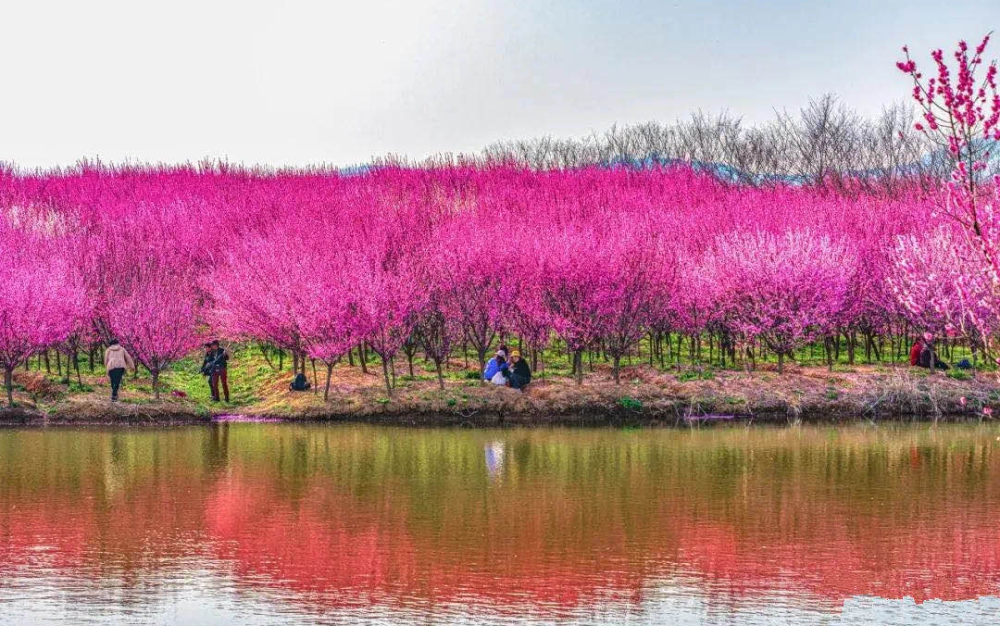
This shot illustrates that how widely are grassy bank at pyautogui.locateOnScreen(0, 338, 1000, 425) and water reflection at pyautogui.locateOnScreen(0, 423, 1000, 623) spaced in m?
8.63

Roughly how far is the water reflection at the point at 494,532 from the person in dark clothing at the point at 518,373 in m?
11.5

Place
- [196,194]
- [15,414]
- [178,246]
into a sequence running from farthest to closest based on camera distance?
1. [196,194]
2. [178,246]
3. [15,414]

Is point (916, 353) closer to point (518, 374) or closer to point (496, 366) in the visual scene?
point (518, 374)

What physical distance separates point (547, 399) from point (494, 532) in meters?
24.0

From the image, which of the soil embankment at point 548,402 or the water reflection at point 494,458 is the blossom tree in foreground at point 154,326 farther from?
the water reflection at point 494,458

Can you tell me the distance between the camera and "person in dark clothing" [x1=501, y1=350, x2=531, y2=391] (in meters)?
45.9

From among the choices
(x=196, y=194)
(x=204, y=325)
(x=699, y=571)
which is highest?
(x=196, y=194)

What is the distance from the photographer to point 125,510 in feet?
75.1

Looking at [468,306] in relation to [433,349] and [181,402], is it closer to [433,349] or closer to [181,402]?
[433,349]

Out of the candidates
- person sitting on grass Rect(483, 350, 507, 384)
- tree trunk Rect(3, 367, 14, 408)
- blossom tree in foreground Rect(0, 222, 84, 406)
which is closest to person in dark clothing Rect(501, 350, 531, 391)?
person sitting on grass Rect(483, 350, 507, 384)

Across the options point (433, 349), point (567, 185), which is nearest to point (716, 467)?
point (433, 349)

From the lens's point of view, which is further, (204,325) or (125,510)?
(204,325)

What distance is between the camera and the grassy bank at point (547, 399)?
43.2m

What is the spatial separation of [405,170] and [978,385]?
127ft
